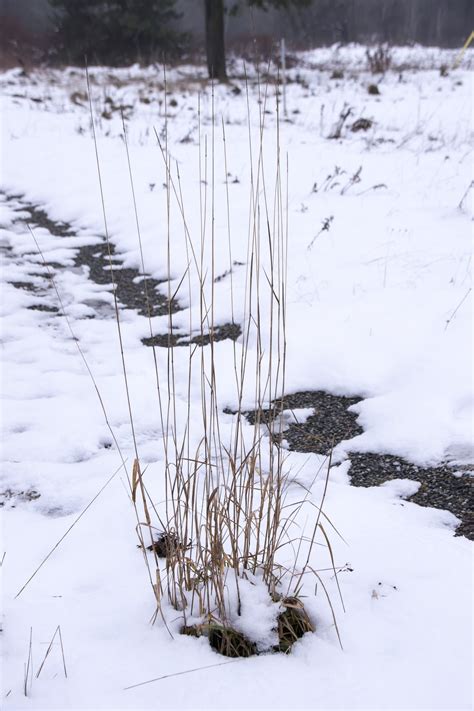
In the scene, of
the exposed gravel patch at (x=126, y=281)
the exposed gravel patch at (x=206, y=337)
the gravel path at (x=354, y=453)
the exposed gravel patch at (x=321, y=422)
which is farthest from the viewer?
the exposed gravel patch at (x=126, y=281)

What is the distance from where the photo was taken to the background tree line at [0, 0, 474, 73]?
12188 millimetres

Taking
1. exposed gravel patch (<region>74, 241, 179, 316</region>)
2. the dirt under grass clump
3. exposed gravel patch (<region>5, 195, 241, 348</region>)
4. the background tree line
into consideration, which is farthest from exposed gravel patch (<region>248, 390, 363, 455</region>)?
the background tree line

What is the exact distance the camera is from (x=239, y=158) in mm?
6539

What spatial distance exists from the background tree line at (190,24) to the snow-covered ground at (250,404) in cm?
126

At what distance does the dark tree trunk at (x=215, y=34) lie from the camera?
38.9 ft

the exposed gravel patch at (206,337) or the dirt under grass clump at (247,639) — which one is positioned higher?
the dirt under grass clump at (247,639)

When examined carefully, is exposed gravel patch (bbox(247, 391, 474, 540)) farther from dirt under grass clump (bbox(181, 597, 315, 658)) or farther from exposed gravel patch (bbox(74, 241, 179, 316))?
exposed gravel patch (bbox(74, 241, 179, 316))

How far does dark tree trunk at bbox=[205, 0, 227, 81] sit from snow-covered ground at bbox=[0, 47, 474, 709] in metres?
7.18

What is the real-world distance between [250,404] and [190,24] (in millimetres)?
37038

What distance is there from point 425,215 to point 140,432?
303cm

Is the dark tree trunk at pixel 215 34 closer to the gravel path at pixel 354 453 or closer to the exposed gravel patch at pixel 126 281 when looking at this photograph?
the exposed gravel patch at pixel 126 281

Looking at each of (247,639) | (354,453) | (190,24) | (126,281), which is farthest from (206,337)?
(190,24)

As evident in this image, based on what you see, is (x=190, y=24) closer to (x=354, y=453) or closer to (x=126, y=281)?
(x=126, y=281)

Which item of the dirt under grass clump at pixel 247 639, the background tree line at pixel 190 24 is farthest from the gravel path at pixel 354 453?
the background tree line at pixel 190 24
